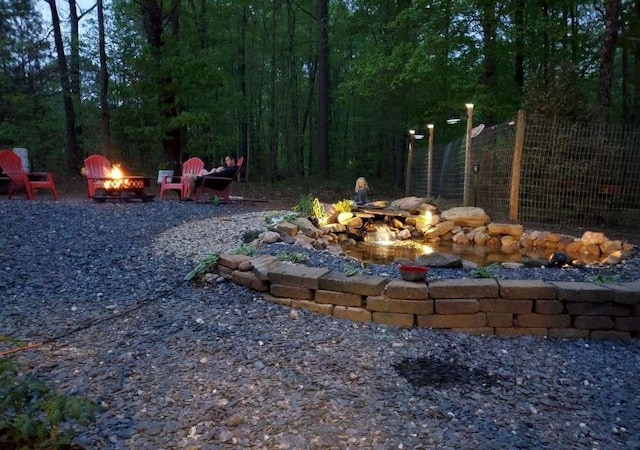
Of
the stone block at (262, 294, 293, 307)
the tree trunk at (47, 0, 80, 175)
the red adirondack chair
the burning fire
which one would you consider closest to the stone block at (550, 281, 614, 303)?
the stone block at (262, 294, 293, 307)

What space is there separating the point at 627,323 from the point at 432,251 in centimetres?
261

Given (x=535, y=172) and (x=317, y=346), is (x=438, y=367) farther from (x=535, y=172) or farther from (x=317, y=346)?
(x=535, y=172)

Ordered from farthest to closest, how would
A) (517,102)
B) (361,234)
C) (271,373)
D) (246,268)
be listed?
(517,102) < (361,234) < (246,268) < (271,373)

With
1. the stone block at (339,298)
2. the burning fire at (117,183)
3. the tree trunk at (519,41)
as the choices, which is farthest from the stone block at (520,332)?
the tree trunk at (519,41)

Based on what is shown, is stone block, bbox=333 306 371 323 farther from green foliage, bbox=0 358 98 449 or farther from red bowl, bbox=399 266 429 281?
green foliage, bbox=0 358 98 449

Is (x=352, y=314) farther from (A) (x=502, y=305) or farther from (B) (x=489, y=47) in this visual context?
(B) (x=489, y=47)

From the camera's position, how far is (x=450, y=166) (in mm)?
8695

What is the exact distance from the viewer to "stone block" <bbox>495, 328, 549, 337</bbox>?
104 inches

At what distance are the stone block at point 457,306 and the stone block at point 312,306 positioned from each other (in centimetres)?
68

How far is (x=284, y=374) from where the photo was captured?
1983mm

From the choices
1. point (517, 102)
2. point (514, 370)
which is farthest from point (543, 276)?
point (517, 102)

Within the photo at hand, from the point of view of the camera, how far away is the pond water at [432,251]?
4.69 metres

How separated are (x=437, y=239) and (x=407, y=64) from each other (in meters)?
4.53

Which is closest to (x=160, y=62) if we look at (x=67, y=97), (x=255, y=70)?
(x=67, y=97)
